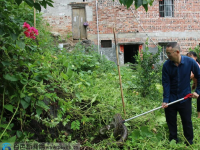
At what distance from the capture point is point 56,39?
10.6 m

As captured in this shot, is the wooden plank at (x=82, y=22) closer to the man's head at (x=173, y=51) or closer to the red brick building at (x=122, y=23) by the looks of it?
the red brick building at (x=122, y=23)

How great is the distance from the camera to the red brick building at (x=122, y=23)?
11609mm

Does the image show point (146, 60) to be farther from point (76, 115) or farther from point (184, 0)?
point (184, 0)

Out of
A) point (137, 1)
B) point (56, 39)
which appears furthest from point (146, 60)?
point (56, 39)

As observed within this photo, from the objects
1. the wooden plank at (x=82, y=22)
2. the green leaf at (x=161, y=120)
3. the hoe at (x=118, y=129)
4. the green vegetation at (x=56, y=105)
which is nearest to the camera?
the green vegetation at (x=56, y=105)

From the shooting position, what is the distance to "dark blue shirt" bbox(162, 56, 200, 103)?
3197 mm

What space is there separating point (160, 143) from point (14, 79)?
8.08ft

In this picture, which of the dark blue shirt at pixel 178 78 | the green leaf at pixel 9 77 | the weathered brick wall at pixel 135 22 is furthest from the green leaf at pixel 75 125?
the weathered brick wall at pixel 135 22

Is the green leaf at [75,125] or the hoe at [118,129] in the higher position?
the green leaf at [75,125]

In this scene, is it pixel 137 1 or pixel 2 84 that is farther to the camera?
pixel 2 84

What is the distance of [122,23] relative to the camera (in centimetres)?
1166

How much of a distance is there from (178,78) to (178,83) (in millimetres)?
83

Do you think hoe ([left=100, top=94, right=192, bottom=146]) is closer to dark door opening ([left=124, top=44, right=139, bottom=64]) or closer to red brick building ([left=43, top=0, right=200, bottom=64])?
red brick building ([left=43, top=0, right=200, bottom=64])

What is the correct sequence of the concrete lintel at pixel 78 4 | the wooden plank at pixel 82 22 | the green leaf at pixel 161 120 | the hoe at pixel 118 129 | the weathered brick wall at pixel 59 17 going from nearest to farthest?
the hoe at pixel 118 129 < the green leaf at pixel 161 120 < the weathered brick wall at pixel 59 17 < the concrete lintel at pixel 78 4 < the wooden plank at pixel 82 22
